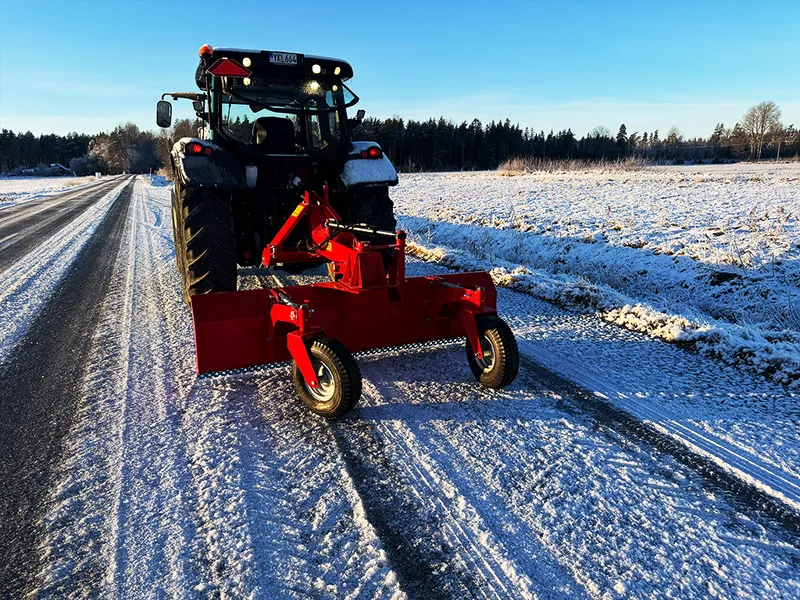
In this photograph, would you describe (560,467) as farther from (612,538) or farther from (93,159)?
(93,159)

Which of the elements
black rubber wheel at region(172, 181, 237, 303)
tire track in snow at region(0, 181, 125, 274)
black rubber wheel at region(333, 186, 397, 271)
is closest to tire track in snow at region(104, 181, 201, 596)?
black rubber wheel at region(172, 181, 237, 303)

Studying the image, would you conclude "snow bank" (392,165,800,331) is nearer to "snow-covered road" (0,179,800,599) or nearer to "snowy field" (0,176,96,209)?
"snow-covered road" (0,179,800,599)

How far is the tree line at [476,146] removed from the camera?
229 ft

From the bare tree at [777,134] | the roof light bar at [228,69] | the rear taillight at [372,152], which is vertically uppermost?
the bare tree at [777,134]

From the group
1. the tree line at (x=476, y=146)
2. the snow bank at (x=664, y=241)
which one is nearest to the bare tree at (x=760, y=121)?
the tree line at (x=476, y=146)

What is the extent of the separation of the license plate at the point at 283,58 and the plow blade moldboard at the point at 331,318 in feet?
8.32

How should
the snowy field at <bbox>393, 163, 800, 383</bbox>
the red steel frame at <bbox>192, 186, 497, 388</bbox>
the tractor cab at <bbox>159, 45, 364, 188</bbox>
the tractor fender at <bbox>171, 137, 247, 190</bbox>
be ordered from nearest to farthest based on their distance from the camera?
the red steel frame at <bbox>192, 186, 497, 388</bbox>, the snowy field at <bbox>393, 163, 800, 383</bbox>, the tractor fender at <bbox>171, 137, 247, 190</bbox>, the tractor cab at <bbox>159, 45, 364, 188</bbox>

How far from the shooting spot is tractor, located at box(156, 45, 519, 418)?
3211 millimetres

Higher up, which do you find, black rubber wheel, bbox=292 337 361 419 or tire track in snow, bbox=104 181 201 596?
black rubber wheel, bbox=292 337 361 419

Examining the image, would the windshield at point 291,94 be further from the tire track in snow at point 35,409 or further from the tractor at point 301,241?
the tire track in snow at point 35,409

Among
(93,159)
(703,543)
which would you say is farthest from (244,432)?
(93,159)

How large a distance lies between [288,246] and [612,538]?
3733 millimetres

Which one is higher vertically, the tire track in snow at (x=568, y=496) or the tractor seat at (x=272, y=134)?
the tractor seat at (x=272, y=134)

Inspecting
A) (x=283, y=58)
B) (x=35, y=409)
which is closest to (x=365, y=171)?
(x=283, y=58)
